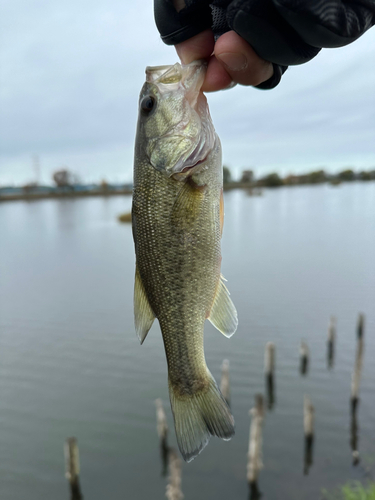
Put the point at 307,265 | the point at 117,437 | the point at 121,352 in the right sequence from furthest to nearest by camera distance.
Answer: the point at 307,265 → the point at 121,352 → the point at 117,437

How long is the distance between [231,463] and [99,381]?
22.0 ft

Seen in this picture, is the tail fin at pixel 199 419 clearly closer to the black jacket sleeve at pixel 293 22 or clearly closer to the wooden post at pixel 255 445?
the black jacket sleeve at pixel 293 22

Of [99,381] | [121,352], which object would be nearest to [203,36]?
[99,381]

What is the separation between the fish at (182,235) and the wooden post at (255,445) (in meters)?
7.95

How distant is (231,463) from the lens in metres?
11.9

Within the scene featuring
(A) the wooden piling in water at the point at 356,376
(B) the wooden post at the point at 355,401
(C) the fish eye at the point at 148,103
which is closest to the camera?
(C) the fish eye at the point at 148,103

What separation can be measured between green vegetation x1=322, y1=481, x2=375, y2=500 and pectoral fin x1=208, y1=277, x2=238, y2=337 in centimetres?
855

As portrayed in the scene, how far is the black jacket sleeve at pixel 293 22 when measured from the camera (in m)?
1.67

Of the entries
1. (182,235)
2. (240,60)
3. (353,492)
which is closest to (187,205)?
(182,235)

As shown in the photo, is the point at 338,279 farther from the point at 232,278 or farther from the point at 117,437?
the point at 117,437

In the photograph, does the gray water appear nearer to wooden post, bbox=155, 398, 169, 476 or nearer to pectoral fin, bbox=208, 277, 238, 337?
wooden post, bbox=155, 398, 169, 476

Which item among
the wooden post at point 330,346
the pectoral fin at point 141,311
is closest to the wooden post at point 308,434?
the wooden post at point 330,346

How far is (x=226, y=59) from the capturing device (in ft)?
6.82

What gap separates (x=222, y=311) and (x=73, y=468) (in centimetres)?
1072
